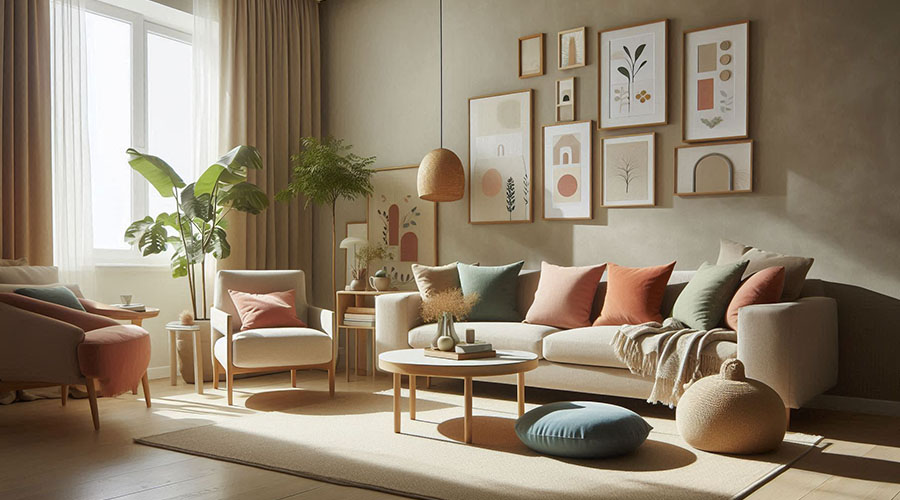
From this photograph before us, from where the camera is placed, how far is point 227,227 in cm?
557

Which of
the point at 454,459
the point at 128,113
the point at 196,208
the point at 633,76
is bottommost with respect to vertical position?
the point at 454,459

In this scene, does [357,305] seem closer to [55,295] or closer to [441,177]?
[441,177]

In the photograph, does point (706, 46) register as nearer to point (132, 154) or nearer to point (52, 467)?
point (132, 154)

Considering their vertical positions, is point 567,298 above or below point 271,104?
below

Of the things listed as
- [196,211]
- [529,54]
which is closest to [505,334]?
[529,54]

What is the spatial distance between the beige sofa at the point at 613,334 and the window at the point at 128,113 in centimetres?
212

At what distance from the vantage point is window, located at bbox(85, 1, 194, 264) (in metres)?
5.41

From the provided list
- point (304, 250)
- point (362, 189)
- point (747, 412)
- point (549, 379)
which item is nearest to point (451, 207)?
point (362, 189)

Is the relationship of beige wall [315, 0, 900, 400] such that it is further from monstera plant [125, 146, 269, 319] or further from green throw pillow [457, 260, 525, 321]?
monstera plant [125, 146, 269, 319]

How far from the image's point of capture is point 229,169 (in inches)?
208

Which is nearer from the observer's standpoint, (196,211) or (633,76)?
(633,76)

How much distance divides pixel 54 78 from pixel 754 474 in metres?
4.61

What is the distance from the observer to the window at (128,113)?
17.7ft

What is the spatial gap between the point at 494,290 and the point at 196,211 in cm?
215
